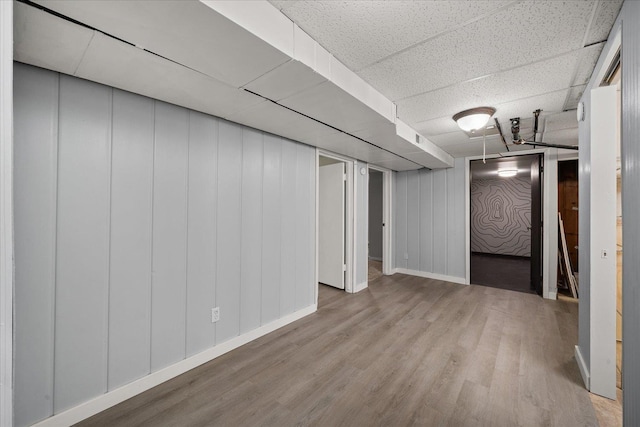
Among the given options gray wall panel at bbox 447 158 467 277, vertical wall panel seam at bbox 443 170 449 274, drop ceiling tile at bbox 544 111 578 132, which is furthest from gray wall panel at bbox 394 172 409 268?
drop ceiling tile at bbox 544 111 578 132

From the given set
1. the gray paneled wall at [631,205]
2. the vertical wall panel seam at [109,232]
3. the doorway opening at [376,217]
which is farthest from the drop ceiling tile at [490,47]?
the doorway opening at [376,217]

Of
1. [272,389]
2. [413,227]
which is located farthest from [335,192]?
[272,389]

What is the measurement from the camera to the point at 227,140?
2469mm

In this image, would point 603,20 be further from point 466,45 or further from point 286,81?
point 286,81

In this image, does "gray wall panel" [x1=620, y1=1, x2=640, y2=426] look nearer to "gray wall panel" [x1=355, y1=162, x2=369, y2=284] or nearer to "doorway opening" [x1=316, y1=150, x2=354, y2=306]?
"doorway opening" [x1=316, y1=150, x2=354, y2=306]

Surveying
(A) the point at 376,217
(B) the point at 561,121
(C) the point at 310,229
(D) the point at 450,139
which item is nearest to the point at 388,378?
(C) the point at 310,229

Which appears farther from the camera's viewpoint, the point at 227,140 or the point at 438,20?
the point at 227,140

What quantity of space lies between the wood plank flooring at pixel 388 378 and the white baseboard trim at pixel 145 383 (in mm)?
52

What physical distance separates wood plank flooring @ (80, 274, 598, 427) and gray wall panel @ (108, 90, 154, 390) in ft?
1.04

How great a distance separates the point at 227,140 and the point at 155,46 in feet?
3.75

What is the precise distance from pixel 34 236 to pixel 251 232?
1491 millimetres

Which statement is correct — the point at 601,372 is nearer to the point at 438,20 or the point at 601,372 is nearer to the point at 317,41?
the point at 438,20

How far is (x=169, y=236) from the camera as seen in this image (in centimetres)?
208

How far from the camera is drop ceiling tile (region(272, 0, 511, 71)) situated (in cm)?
137
